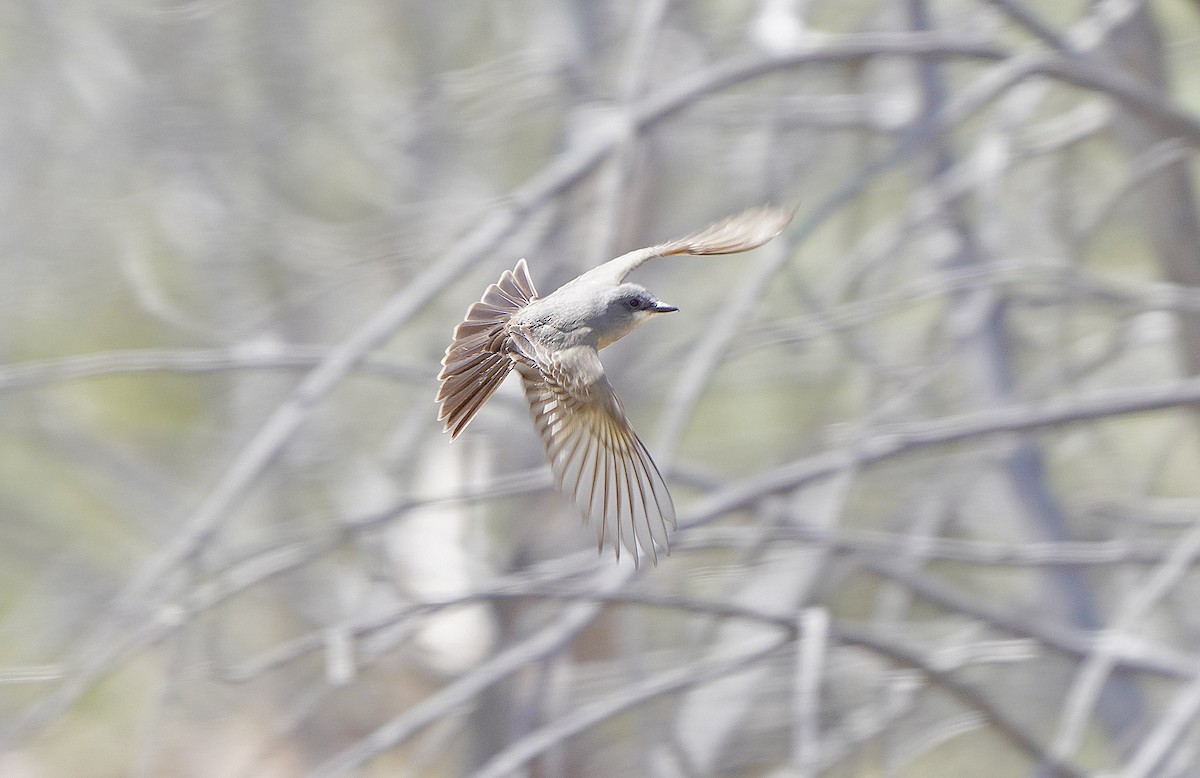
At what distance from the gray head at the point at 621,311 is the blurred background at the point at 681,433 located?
32.2 inches

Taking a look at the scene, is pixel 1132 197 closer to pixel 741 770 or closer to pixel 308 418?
pixel 741 770

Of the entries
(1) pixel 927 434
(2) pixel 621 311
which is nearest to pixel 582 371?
(2) pixel 621 311

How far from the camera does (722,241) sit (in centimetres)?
104

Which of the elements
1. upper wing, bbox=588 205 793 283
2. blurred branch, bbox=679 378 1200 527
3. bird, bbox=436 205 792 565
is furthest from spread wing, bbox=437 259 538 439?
blurred branch, bbox=679 378 1200 527

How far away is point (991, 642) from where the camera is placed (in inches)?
77.0

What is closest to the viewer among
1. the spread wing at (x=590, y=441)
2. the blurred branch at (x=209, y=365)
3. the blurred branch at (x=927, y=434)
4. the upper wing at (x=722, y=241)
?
the spread wing at (x=590, y=441)

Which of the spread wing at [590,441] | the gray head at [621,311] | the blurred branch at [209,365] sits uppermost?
the blurred branch at [209,365]

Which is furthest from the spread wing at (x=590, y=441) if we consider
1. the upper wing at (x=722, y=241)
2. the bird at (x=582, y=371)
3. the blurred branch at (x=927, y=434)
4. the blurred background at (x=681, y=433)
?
the blurred branch at (x=927, y=434)

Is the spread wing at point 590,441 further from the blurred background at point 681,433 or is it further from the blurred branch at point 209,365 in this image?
the blurred branch at point 209,365

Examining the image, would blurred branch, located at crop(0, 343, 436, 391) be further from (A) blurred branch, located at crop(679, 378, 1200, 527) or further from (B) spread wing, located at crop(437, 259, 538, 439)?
(B) spread wing, located at crop(437, 259, 538, 439)

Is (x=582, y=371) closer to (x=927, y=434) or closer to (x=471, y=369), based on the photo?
(x=471, y=369)

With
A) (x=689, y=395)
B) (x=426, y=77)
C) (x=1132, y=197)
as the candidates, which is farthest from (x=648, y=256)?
(x=426, y=77)

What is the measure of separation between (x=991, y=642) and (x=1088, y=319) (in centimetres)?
58

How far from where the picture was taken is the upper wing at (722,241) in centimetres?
98
